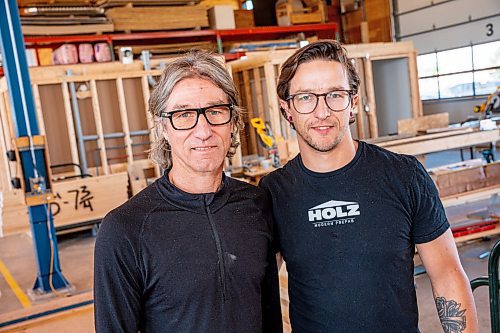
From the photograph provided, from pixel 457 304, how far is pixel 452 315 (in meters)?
0.04

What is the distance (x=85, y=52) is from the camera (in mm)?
9805

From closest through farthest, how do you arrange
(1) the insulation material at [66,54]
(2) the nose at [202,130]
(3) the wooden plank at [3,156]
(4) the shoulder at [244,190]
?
(2) the nose at [202,130]
(4) the shoulder at [244,190]
(3) the wooden plank at [3,156]
(1) the insulation material at [66,54]

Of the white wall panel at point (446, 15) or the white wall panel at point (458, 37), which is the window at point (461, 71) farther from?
the white wall panel at point (446, 15)

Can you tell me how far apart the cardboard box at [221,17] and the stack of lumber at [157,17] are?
20 cm

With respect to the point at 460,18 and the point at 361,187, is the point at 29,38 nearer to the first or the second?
the point at 361,187

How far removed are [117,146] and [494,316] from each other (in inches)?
295

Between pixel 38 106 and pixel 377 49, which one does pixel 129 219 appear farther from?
pixel 377 49

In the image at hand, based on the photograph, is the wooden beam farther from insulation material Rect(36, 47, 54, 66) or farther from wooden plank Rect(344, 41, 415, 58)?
insulation material Rect(36, 47, 54, 66)

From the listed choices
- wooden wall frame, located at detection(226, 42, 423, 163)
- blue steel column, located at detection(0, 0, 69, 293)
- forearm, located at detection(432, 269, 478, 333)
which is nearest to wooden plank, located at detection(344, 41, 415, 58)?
wooden wall frame, located at detection(226, 42, 423, 163)

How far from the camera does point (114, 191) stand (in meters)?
7.82

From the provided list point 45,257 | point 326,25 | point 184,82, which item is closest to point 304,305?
point 184,82

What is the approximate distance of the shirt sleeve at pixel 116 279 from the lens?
1.50 meters

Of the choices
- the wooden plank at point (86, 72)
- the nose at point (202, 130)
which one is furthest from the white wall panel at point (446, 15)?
the nose at point (202, 130)

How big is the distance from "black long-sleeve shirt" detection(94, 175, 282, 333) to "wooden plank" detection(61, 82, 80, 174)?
7.24m
